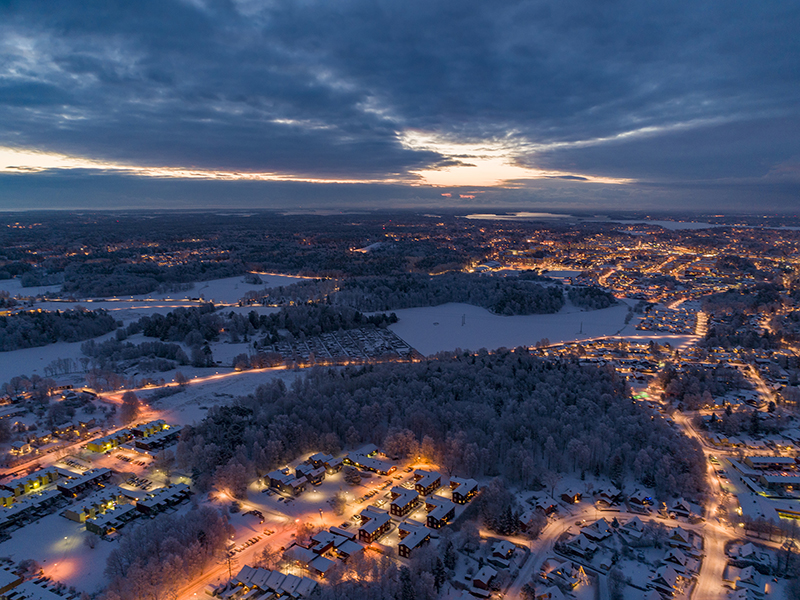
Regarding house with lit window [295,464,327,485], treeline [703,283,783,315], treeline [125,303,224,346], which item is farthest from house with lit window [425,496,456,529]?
treeline [703,283,783,315]

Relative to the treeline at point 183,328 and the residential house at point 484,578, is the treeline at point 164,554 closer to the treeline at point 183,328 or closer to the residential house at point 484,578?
the residential house at point 484,578

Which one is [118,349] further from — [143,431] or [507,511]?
[507,511]

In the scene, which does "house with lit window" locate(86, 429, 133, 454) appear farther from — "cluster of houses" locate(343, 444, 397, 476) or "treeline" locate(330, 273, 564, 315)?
"treeline" locate(330, 273, 564, 315)

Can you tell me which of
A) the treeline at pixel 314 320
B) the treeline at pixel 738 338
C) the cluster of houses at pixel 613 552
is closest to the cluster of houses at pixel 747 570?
the cluster of houses at pixel 613 552

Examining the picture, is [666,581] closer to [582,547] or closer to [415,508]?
[582,547]

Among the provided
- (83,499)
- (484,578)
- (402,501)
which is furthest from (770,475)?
(83,499)

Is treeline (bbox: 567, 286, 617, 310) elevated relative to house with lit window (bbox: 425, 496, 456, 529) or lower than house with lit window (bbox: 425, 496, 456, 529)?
elevated

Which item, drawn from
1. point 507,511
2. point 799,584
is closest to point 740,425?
point 799,584
